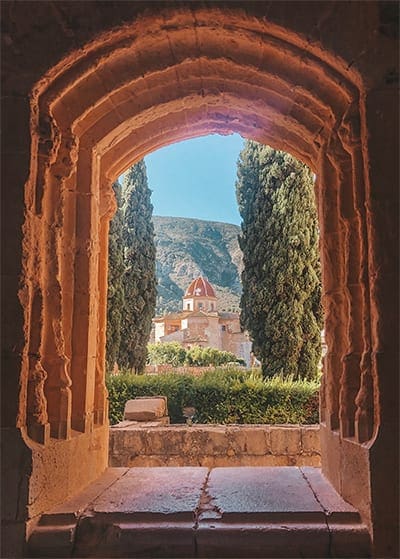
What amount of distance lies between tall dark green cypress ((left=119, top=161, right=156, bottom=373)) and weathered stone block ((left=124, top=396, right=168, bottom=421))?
5348 mm

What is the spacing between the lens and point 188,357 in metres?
29.2

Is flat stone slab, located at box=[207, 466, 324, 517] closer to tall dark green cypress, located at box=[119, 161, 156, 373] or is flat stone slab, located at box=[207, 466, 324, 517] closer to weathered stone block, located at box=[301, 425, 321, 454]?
weathered stone block, located at box=[301, 425, 321, 454]

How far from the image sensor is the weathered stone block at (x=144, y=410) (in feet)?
25.5

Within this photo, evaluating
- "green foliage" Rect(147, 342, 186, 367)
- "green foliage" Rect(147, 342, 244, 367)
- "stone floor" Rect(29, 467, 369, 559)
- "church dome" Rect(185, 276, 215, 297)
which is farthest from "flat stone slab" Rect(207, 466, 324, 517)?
"church dome" Rect(185, 276, 215, 297)

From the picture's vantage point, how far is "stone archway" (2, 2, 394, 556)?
94.5 inches

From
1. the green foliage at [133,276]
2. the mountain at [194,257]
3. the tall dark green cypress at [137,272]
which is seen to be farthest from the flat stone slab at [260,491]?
the mountain at [194,257]

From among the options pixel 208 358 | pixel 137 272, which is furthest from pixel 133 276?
pixel 208 358

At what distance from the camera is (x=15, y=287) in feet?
7.75

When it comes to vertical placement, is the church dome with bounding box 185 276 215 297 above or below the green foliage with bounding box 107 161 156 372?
above

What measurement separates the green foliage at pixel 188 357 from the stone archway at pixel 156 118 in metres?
25.2

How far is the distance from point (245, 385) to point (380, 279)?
23.2ft

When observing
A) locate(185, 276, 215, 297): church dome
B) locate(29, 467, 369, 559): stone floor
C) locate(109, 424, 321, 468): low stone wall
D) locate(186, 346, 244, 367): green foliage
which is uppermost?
locate(185, 276, 215, 297): church dome

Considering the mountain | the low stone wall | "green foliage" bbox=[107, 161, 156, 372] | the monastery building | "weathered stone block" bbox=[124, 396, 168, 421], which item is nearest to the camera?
the low stone wall

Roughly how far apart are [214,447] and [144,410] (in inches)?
58.0
